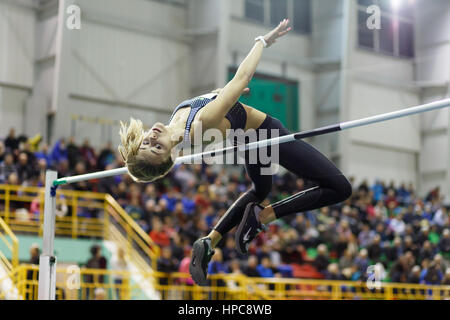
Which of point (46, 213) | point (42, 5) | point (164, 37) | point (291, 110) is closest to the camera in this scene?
point (46, 213)

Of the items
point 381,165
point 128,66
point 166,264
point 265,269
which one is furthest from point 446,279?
point 381,165

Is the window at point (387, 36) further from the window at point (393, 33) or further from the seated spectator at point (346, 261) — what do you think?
the seated spectator at point (346, 261)

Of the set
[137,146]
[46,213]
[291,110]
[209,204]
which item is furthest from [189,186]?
[137,146]

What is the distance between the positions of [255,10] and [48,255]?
48.7 feet

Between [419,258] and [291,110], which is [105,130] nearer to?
[291,110]

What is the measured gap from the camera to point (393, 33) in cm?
→ 2219

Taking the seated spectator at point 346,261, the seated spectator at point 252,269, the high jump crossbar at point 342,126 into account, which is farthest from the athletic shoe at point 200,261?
the seated spectator at point 346,261

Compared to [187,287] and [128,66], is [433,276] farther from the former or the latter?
[128,66]

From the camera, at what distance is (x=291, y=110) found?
66.4ft

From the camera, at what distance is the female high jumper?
4855 mm

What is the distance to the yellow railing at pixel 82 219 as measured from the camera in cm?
1141

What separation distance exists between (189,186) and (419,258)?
476 cm

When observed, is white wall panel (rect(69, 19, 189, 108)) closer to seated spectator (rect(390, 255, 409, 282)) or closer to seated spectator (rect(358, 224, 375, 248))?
seated spectator (rect(358, 224, 375, 248))
